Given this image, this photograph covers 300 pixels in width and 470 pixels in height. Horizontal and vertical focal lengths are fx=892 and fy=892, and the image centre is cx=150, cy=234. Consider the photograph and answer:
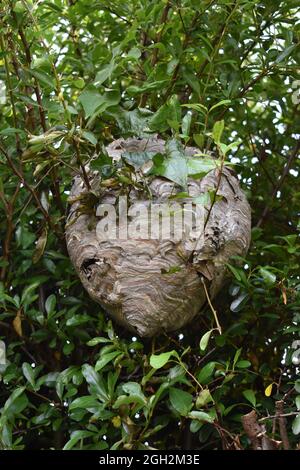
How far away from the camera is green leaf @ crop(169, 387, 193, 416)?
1.73m

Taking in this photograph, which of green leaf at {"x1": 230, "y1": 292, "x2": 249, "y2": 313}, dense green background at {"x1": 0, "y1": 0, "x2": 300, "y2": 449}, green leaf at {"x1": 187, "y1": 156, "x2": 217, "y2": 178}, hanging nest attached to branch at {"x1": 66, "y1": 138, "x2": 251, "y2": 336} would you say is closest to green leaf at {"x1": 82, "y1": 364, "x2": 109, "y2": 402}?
dense green background at {"x1": 0, "y1": 0, "x2": 300, "y2": 449}

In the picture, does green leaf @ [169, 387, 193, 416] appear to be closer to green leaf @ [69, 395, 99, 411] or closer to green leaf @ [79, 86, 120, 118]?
green leaf @ [69, 395, 99, 411]

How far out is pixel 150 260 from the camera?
6.07 ft

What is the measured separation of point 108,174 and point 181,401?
1.57ft

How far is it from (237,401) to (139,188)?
59 centimetres

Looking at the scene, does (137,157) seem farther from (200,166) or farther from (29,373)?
(29,373)

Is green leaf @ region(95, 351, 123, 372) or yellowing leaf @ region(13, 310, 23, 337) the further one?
yellowing leaf @ region(13, 310, 23, 337)

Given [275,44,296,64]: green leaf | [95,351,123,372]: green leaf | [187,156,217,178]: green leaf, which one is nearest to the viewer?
[187,156,217,178]: green leaf

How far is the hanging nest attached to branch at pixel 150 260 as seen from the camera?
6.01ft

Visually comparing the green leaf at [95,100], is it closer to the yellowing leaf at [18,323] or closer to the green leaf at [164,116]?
the green leaf at [164,116]

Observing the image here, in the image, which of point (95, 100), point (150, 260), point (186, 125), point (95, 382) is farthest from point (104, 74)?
point (95, 382)

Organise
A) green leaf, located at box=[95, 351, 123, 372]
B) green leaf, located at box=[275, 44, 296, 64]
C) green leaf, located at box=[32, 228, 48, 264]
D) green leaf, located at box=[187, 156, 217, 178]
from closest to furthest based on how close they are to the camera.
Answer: green leaf, located at box=[187, 156, 217, 178]
green leaf, located at box=[95, 351, 123, 372]
green leaf, located at box=[32, 228, 48, 264]
green leaf, located at box=[275, 44, 296, 64]

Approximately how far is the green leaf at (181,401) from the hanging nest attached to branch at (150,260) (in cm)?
15

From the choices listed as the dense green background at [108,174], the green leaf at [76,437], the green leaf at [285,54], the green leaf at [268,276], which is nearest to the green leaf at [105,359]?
the dense green background at [108,174]
